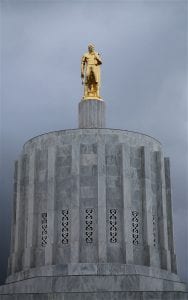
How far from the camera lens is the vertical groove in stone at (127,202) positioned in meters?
28.0

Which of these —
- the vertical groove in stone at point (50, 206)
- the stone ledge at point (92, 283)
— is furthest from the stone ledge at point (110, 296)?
the vertical groove in stone at point (50, 206)

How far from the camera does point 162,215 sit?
30375mm

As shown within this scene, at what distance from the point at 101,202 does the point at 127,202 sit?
4.45ft

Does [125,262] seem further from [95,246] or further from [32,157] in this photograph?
[32,157]

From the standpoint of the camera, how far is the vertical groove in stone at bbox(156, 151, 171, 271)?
29531 millimetres

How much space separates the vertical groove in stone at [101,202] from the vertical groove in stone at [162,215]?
11.7ft

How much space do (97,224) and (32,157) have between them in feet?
17.9

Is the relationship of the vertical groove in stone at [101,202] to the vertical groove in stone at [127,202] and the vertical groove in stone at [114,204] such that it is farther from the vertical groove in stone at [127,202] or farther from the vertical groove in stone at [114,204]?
the vertical groove in stone at [127,202]

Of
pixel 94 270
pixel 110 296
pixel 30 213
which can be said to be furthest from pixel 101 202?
pixel 110 296

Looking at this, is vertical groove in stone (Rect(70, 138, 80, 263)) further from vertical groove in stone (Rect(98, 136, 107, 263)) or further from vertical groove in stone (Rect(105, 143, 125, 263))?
vertical groove in stone (Rect(105, 143, 125, 263))

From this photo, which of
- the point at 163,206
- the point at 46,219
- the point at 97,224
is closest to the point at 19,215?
the point at 46,219

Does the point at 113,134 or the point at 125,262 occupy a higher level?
the point at 113,134

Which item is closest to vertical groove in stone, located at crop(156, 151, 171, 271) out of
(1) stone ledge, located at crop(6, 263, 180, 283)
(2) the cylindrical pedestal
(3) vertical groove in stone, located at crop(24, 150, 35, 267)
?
(1) stone ledge, located at crop(6, 263, 180, 283)

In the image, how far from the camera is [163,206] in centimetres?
3064
